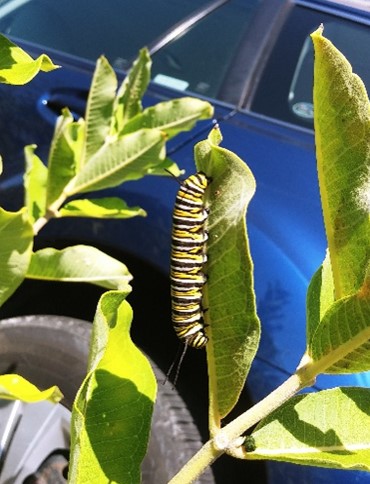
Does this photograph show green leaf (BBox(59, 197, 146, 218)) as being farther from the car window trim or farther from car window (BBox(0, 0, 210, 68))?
car window (BBox(0, 0, 210, 68))

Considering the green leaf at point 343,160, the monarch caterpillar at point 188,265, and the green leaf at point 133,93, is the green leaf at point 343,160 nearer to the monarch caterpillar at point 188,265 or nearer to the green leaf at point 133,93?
the monarch caterpillar at point 188,265

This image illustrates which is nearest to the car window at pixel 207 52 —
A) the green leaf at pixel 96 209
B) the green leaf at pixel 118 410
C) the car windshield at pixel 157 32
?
the car windshield at pixel 157 32

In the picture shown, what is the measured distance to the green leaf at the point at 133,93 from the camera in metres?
1.76

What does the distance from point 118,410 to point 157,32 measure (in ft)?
8.60

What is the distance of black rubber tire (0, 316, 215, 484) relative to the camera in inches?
88.1

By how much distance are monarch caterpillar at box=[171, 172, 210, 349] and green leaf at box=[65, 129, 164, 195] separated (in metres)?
0.38

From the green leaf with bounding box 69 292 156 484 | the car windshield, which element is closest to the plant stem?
the green leaf with bounding box 69 292 156 484

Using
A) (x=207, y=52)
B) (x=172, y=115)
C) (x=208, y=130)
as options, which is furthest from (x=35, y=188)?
(x=207, y=52)

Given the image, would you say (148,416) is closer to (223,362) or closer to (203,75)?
(223,362)

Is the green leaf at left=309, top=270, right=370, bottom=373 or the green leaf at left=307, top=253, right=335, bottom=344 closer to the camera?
the green leaf at left=309, top=270, right=370, bottom=373

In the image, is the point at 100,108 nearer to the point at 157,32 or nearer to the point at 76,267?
Result: the point at 76,267

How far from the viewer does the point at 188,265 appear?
1.04 m

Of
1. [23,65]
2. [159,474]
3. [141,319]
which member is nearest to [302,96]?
[141,319]

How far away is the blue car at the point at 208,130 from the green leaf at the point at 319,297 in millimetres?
1208
